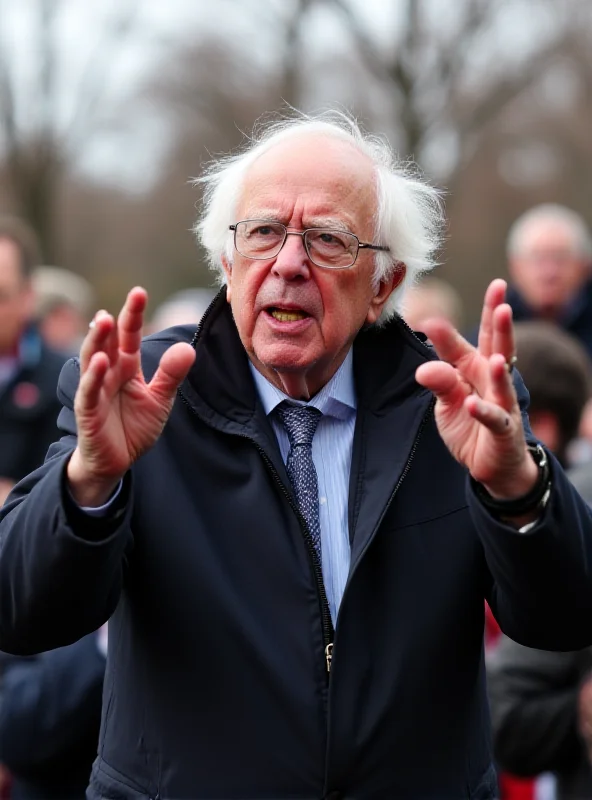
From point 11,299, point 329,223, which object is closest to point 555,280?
point 11,299

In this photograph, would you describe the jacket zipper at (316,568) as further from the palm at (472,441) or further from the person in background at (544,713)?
the person in background at (544,713)

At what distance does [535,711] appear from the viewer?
3.55m

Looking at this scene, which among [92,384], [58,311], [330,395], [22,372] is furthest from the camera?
[58,311]

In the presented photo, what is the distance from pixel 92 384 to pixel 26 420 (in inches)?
127

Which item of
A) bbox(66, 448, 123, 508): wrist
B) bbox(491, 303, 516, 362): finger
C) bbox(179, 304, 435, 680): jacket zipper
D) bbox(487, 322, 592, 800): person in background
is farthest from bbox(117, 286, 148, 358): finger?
bbox(487, 322, 592, 800): person in background

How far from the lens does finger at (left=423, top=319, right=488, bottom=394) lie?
7.83 feet

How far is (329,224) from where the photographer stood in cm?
285

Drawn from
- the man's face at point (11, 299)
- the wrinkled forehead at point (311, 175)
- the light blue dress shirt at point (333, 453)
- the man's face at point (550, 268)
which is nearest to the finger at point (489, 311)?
the light blue dress shirt at point (333, 453)

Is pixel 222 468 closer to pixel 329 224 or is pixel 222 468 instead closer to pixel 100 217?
pixel 329 224

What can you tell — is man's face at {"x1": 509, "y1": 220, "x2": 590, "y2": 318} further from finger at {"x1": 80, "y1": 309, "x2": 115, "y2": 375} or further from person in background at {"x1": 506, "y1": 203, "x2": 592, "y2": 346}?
finger at {"x1": 80, "y1": 309, "x2": 115, "y2": 375}

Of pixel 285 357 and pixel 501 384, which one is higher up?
pixel 285 357

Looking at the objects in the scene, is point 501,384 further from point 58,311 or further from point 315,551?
point 58,311

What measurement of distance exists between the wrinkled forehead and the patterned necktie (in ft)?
1.62

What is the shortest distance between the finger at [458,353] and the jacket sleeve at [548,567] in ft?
0.68
